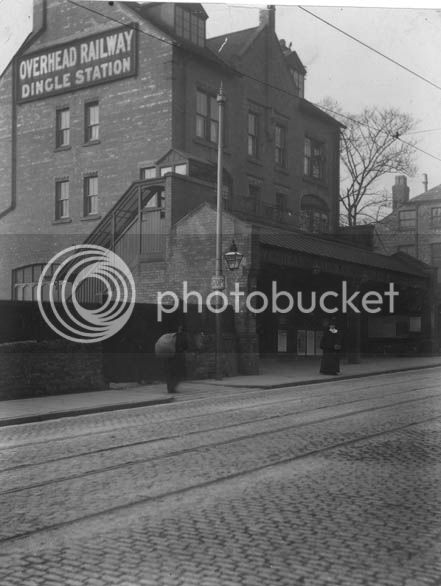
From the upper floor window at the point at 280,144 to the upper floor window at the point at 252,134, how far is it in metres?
0.62

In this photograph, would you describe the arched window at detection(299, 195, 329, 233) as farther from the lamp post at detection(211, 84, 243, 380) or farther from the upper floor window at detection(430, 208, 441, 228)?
the upper floor window at detection(430, 208, 441, 228)

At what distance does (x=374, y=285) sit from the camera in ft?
101

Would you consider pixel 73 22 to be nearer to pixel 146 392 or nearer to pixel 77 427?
pixel 77 427

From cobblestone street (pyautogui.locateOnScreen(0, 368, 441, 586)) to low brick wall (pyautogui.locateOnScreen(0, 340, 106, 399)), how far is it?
3.69 m

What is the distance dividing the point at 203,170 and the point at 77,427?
14032 mm

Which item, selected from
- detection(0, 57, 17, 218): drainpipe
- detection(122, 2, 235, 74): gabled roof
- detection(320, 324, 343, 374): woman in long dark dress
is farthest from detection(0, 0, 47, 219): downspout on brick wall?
detection(320, 324, 343, 374): woman in long dark dress

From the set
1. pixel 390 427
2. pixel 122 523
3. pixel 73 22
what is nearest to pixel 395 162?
pixel 390 427

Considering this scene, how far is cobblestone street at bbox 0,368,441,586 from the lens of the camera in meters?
4.41

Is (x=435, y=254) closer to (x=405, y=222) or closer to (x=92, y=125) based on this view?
(x=405, y=222)

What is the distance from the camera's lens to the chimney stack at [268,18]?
8526 millimetres

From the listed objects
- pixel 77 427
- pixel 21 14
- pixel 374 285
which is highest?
pixel 21 14

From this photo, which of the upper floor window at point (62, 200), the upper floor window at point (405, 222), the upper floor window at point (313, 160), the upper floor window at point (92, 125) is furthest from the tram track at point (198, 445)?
the upper floor window at point (62, 200)

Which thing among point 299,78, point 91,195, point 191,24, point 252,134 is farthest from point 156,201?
point 299,78

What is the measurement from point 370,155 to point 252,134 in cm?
648
